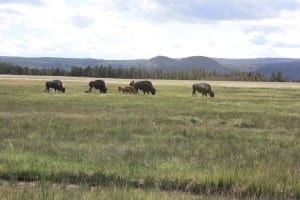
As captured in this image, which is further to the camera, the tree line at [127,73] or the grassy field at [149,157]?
the tree line at [127,73]

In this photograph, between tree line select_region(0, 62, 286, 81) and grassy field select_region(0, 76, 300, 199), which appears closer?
grassy field select_region(0, 76, 300, 199)

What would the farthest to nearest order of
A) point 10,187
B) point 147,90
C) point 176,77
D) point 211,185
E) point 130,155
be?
1. point 176,77
2. point 147,90
3. point 130,155
4. point 211,185
5. point 10,187

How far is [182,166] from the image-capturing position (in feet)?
43.2

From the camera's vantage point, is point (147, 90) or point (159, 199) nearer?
point (159, 199)

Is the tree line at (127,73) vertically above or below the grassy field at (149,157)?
below

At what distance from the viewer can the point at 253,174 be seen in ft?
38.4

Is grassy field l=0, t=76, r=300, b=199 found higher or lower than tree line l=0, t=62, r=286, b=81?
higher

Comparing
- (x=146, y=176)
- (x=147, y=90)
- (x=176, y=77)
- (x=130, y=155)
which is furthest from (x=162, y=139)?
(x=176, y=77)

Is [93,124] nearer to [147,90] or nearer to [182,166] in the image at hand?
[182,166]

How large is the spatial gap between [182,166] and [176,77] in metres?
138

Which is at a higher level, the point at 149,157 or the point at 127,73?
the point at 149,157

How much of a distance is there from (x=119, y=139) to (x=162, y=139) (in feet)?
4.25

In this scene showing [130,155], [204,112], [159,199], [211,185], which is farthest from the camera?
[204,112]

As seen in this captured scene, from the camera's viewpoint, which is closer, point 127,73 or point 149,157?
point 149,157
